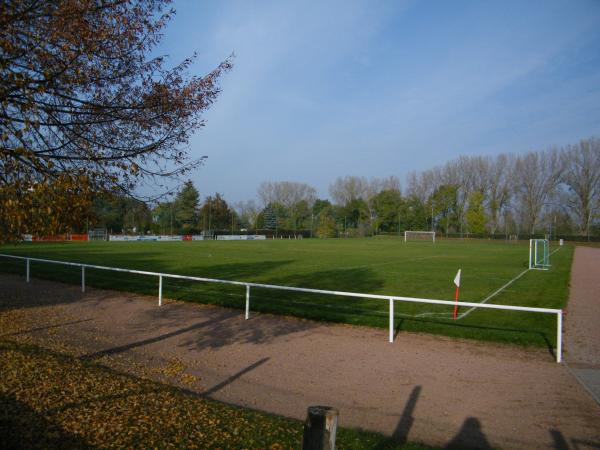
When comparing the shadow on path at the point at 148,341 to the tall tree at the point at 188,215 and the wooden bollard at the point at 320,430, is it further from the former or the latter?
the tall tree at the point at 188,215

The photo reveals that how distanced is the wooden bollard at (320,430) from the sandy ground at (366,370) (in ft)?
9.90

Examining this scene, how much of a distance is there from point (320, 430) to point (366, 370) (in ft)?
17.6

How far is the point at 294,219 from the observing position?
121875 millimetres

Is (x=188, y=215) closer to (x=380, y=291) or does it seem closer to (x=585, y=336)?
(x=380, y=291)

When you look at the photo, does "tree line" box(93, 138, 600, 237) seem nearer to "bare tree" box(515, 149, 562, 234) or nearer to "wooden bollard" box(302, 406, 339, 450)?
"bare tree" box(515, 149, 562, 234)

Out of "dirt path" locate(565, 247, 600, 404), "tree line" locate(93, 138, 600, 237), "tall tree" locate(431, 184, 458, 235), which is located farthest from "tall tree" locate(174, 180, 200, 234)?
"dirt path" locate(565, 247, 600, 404)

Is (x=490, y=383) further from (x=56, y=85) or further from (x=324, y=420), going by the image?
(x=56, y=85)

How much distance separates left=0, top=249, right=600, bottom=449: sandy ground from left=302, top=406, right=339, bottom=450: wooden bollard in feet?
9.90

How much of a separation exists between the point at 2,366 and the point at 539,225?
102 m

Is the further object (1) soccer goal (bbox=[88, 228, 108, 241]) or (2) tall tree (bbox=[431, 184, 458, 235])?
(2) tall tree (bbox=[431, 184, 458, 235])

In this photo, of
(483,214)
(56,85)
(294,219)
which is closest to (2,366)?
(56,85)

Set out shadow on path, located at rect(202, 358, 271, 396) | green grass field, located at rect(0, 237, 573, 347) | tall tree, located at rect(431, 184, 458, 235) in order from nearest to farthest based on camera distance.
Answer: shadow on path, located at rect(202, 358, 271, 396) → green grass field, located at rect(0, 237, 573, 347) → tall tree, located at rect(431, 184, 458, 235)

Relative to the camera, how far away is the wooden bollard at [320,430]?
8.07 ft

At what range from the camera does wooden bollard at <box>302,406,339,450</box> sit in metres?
2.46
